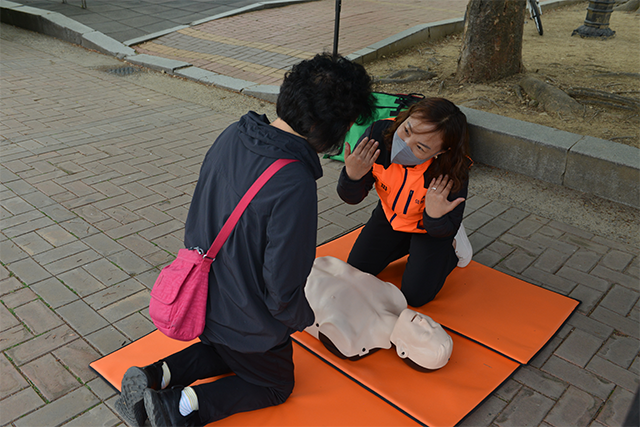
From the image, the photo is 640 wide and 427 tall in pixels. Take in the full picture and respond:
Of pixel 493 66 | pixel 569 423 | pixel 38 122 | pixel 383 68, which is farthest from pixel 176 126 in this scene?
pixel 569 423

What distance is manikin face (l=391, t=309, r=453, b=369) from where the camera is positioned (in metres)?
2.65

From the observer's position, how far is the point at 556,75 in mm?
6859

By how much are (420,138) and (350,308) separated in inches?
39.6

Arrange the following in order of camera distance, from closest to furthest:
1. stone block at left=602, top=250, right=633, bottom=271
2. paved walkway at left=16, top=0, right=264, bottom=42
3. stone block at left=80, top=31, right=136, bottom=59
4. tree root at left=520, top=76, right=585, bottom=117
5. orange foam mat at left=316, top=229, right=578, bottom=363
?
orange foam mat at left=316, top=229, right=578, bottom=363 < stone block at left=602, top=250, right=633, bottom=271 < tree root at left=520, top=76, right=585, bottom=117 < stone block at left=80, top=31, right=136, bottom=59 < paved walkway at left=16, top=0, right=264, bottom=42

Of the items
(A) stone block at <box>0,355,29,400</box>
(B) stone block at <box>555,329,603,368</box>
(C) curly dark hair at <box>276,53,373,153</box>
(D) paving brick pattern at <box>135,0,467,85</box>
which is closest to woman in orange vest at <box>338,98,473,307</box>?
(B) stone block at <box>555,329,603,368</box>

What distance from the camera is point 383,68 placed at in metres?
7.75

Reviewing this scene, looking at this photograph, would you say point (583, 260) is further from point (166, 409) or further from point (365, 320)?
point (166, 409)

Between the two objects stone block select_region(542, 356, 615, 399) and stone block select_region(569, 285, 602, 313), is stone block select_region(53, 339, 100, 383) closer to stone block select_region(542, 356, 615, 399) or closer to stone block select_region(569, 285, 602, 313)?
stone block select_region(542, 356, 615, 399)

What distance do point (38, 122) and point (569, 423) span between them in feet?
19.6

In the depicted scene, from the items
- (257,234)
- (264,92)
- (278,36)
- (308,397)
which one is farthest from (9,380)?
(278,36)

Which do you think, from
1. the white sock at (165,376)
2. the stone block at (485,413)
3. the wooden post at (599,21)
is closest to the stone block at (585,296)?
the stone block at (485,413)

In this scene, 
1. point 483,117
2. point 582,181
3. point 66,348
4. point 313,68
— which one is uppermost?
point 313,68

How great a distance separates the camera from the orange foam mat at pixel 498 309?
9.64ft

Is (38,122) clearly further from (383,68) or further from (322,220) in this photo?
(383,68)
